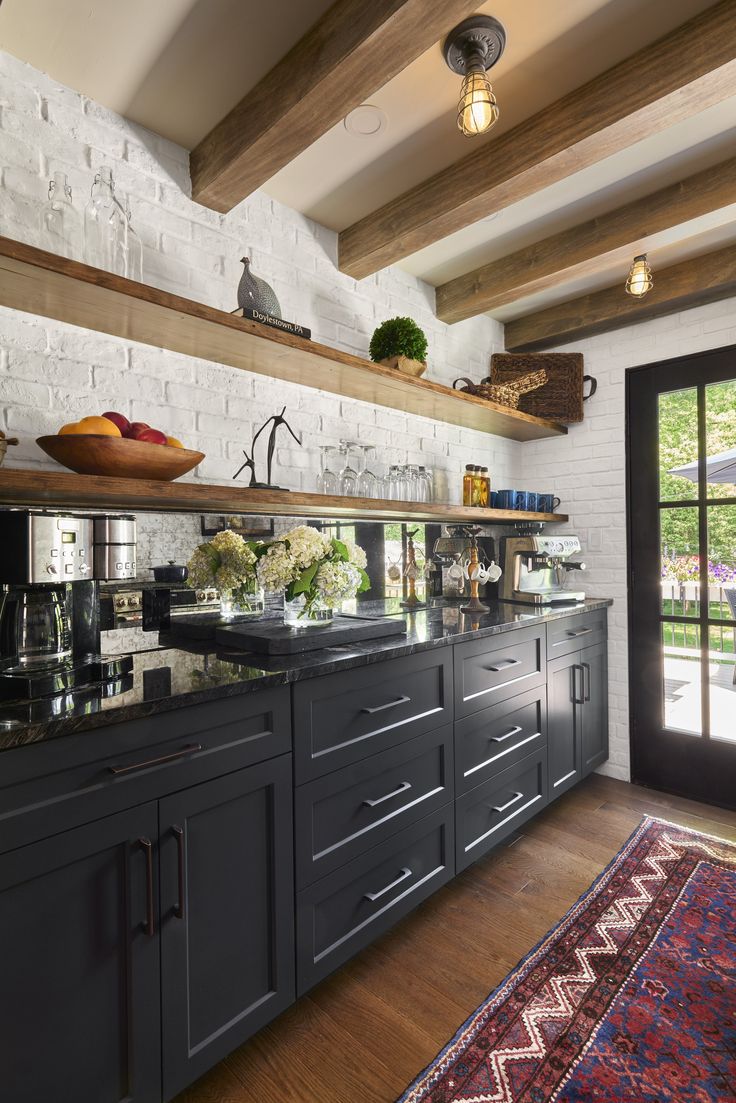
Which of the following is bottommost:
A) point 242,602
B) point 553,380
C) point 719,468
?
point 242,602

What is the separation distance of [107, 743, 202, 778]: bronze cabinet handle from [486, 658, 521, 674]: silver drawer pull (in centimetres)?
121

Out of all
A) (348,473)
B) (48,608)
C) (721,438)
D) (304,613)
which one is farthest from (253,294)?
(721,438)

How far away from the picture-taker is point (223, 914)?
124 cm

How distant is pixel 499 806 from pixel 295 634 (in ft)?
3.81

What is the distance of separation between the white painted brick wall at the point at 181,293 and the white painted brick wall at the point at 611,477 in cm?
102

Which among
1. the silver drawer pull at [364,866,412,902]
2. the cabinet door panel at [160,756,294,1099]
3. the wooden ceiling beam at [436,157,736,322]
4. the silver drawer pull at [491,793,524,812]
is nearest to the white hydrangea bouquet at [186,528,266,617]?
the cabinet door panel at [160,756,294,1099]

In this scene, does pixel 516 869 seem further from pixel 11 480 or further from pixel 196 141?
pixel 196 141

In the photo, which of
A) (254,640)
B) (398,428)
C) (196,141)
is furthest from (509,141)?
(254,640)

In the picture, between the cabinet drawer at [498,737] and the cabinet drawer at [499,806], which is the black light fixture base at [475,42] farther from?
the cabinet drawer at [499,806]

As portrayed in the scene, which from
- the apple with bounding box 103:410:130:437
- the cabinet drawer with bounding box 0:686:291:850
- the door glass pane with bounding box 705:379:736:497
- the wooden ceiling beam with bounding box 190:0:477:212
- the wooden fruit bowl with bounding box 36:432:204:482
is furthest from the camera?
the door glass pane with bounding box 705:379:736:497

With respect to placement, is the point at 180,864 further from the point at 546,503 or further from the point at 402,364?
the point at 546,503

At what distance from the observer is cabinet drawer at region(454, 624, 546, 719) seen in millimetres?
1942

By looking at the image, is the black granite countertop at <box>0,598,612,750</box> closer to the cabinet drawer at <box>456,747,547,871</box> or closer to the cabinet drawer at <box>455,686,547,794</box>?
the cabinet drawer at <box>455,686,547,794</box>

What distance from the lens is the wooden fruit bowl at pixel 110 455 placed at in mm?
1338
